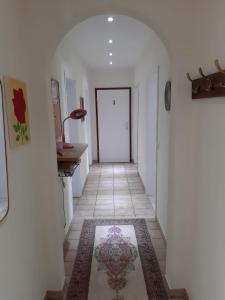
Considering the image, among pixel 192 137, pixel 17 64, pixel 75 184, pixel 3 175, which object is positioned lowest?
pixel 75 184

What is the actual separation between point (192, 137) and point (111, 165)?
4.61 metres

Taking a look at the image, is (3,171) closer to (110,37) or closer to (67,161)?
(67,161)

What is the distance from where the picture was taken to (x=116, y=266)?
7.84 ft

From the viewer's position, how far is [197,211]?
172 centimetres

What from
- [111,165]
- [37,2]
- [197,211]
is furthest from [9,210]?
[111,165]

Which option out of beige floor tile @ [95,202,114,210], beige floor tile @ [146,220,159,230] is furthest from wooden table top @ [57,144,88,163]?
beige floor tile @ [95,202,114,210]

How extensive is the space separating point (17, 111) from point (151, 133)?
2813mm

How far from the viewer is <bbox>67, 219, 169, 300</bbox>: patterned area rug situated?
2.07 metres

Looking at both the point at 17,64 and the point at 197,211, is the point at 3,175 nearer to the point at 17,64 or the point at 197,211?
the point at 17,64

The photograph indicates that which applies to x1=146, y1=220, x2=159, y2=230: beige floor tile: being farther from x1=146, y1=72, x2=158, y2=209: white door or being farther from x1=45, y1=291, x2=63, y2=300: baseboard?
x1=45, y1=291, x2=63, y2=300: baseboard

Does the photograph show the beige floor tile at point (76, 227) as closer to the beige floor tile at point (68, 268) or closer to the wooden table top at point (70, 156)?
the beige floor tile at point (68, 268)

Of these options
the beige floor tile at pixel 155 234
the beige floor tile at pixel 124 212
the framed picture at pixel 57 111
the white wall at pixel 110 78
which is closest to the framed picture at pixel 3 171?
the framed picture at pixel 57 111

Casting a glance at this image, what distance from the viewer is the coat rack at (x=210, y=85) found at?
117 centimetres

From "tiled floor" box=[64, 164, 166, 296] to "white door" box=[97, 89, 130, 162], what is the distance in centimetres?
95
